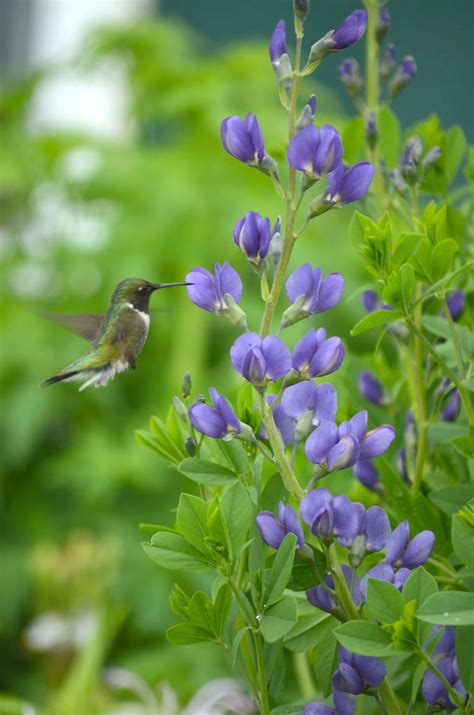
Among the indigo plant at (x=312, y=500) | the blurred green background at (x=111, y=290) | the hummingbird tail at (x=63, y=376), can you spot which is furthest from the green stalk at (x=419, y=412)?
the blurred green background at (x=111, y=290)

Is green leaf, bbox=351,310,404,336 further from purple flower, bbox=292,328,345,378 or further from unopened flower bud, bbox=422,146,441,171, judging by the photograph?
unopened flower bud, bbox=422,146,441,171

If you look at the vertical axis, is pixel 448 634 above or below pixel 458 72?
above

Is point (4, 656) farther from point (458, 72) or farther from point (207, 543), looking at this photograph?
point (458, 72)

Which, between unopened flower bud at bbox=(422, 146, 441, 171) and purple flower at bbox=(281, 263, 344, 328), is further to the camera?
unopened flower bud at bbox=(422, 146, 441, 171)

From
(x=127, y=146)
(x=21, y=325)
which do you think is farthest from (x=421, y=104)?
(x=21, y=325)

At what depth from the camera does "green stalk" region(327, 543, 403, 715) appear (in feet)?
2.01

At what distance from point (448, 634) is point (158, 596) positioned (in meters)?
2.20

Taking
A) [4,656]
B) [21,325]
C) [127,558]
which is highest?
[21,325]

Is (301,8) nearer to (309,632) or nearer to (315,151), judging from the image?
(315,151)

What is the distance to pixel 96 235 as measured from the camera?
3.37 metres

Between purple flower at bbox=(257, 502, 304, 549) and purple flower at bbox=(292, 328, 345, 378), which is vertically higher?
purple flower at bbox=(292, 328, 345, 378)

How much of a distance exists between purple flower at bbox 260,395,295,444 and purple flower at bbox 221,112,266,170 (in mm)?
147

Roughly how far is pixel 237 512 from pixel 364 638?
0.33ft

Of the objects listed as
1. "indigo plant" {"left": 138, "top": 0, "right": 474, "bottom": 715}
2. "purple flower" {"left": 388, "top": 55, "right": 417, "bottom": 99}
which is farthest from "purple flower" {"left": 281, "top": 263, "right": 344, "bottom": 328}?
"purple flower" {"left": 388, "top": 55, "right": 417, "bottom": 99}
